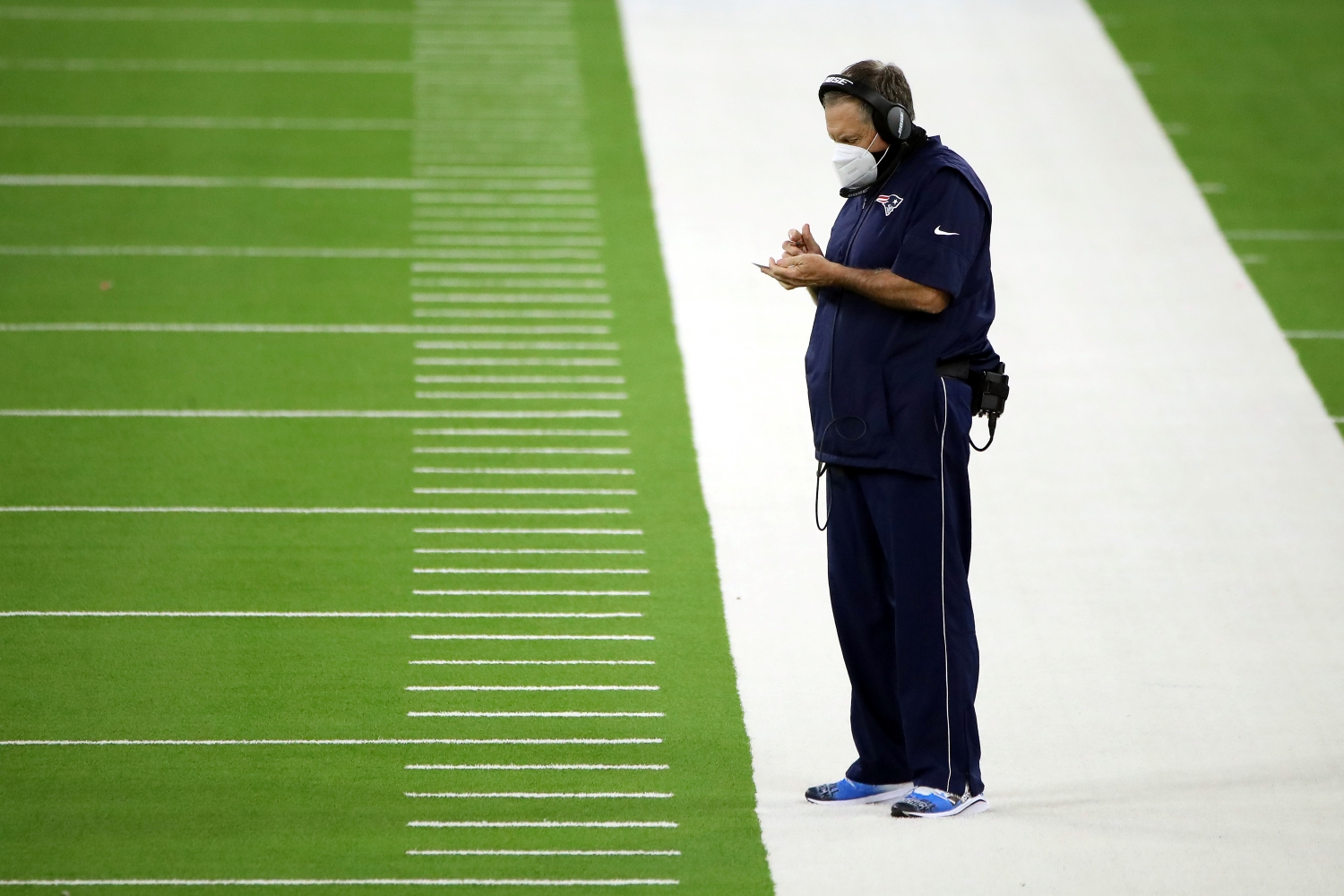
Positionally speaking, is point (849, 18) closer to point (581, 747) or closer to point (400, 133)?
point (400, 133)

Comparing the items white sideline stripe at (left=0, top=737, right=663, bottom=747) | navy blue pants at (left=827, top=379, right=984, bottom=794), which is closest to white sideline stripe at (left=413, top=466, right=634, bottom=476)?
white sideline stripe at (left=0, top=737, right=663, bottom=747)

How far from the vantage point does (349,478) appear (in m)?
4.63

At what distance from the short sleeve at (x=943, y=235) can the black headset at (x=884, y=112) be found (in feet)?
0.35

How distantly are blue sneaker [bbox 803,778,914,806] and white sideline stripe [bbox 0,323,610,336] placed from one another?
8.93ft

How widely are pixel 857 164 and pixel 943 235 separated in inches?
8.7

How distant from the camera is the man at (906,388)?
281 cm

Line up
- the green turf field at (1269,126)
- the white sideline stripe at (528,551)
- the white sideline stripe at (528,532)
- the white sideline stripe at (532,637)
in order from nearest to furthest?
the white sideline stripe at (532,637)
the white sideline stripe at (528,551)
the white sideline stripe at (528,532)
the green turf field at (1269,126)

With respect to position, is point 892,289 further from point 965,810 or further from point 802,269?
point 965,810

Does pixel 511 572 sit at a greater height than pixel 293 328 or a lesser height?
lesser

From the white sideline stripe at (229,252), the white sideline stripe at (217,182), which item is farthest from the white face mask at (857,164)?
the white sideline stripe at (217,182)

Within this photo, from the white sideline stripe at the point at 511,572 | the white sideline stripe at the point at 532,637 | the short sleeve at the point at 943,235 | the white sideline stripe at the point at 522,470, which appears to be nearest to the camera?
the short sleeve at the point at 943,235

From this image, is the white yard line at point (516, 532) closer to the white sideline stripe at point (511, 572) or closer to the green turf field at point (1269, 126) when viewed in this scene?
the white sideline stripe at point (511, 572)

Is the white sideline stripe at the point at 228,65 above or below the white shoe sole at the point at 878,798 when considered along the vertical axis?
above

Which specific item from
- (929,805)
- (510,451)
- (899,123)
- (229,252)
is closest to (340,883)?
(929,805)
